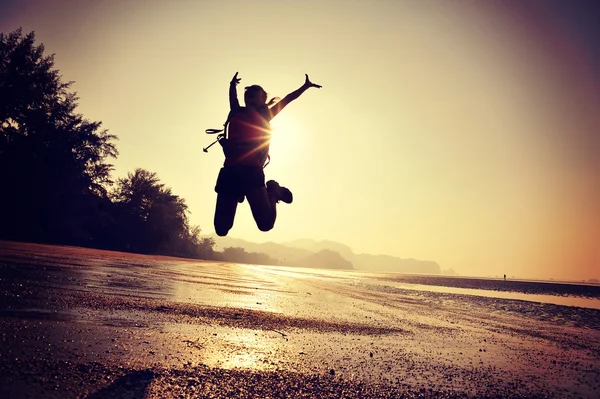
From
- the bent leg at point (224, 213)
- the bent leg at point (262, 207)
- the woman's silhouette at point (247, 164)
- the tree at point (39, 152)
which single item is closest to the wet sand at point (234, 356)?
the bent leg at point (224, 213)

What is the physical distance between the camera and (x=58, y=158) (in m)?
28.4

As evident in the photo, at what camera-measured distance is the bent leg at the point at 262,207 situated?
5.02 m

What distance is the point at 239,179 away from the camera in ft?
16.2

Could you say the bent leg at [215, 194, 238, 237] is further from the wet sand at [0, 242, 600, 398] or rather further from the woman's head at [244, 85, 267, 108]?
the woman's head at [244, 85, 267, 108]

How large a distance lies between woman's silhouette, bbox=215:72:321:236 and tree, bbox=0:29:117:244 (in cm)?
2616

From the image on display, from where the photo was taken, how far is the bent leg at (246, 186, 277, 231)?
5023 millimetres

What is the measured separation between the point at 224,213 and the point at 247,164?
81cm

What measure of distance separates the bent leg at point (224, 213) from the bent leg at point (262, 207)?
28cm

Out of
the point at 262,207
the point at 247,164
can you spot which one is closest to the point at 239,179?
the point at 247,164

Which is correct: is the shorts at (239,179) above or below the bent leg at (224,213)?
above

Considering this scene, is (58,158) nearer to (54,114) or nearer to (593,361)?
(54,114)

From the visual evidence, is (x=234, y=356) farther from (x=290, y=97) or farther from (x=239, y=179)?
(x=290, y=97)

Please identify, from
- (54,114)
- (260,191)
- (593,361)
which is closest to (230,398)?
(260,191)

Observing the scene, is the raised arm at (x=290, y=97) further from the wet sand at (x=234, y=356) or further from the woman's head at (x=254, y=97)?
the wet sand at (x=234, y=356)
